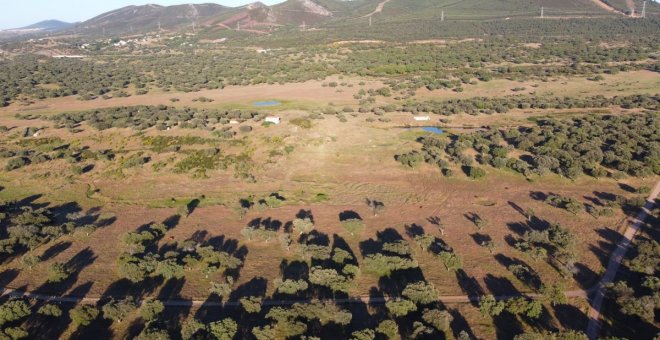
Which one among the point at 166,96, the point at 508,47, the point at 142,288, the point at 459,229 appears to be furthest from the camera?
the point at 508,47

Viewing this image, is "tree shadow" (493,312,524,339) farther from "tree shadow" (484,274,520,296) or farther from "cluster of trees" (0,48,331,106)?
"cluster of trees" (0,48,331,106)

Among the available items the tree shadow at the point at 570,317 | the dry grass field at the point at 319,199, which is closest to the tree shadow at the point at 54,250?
the dry grass field at the point at 319,199

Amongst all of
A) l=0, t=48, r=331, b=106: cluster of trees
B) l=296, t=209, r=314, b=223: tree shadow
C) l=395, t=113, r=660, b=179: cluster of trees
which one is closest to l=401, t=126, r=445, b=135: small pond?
l=395, t=113, r=660, b=179: cluster of trees

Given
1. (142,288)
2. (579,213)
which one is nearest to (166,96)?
(142,288)

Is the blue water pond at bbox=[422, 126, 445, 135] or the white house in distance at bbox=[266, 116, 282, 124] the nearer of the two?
the blue water pond at bbox=[422, 126, 445, 135]

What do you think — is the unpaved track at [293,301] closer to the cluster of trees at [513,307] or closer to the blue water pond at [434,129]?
the cluster of trees at [513,307]

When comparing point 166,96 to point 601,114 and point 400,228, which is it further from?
point 601,114
